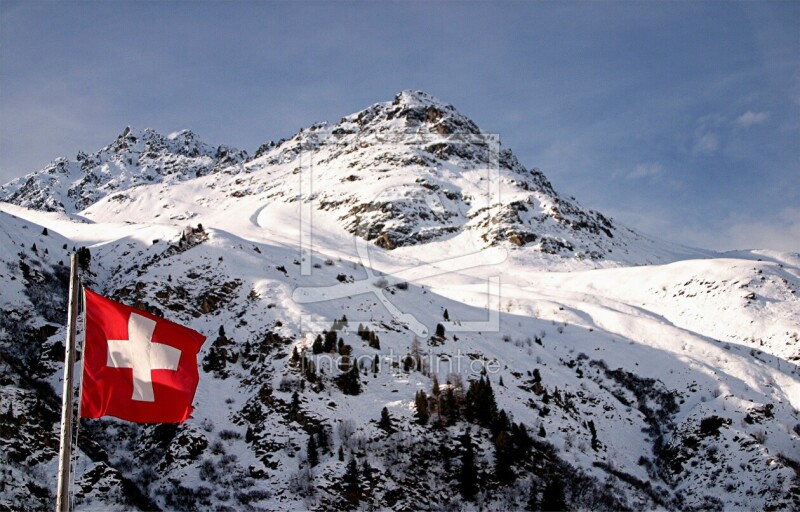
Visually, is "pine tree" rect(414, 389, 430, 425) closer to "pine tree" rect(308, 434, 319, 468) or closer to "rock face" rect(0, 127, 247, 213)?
"pine tree" rect(308, 434, 319, 468)

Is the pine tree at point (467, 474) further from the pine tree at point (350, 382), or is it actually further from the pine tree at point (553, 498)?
the pine tree at point (350, 382)

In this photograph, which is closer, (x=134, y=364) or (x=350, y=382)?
(x=134, y=364)

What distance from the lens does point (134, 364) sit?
424 inches

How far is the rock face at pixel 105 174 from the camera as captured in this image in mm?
156875

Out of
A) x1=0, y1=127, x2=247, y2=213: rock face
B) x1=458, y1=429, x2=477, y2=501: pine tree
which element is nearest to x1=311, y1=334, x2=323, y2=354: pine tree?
x1=458, y1=429, x2=477, y2=501: pine tree

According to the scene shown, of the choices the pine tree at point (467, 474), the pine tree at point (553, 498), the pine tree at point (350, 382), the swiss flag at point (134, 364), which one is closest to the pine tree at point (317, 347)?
the pine tree at point (350, 382)

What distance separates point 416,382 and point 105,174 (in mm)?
166834

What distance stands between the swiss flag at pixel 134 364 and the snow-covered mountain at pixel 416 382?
51.1ft

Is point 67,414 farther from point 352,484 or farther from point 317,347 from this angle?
point 317,347

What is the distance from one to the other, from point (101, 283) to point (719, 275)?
57243 mm

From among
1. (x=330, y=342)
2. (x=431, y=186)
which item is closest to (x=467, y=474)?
(x=330, y=342)

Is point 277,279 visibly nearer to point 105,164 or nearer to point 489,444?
point 489,444

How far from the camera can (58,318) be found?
131 ft

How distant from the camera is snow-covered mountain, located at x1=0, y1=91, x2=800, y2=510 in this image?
94.2ft
